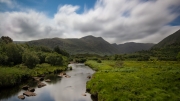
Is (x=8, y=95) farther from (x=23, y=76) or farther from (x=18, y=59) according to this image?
(x=18, y=59)

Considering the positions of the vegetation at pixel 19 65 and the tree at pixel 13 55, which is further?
the tree at pixel 13 55

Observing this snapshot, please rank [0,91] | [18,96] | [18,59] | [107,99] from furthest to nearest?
1. [18,59]
2. [0,91]
3. [18,96]
4. [107,99]

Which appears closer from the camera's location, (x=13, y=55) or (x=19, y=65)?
(x=19, y=65)

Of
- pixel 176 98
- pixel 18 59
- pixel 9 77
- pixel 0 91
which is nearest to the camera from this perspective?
pixel 176 98

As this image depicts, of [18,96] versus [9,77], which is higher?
[9,77]

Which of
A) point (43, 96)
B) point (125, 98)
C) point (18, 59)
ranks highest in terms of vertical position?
point (18, 59)

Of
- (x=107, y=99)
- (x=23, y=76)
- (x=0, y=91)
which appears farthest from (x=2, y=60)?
(x=107, y=99)

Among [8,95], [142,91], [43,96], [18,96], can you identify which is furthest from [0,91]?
[142,91]

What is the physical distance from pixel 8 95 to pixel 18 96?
398 cm

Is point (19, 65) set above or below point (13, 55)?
below

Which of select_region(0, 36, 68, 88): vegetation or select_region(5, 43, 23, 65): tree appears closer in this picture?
select_region(0, 36, 68, 88): vegetation

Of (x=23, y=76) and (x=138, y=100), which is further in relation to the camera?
(x=23, y=76)

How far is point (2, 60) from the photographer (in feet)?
287

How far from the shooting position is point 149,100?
2861 centimetres
